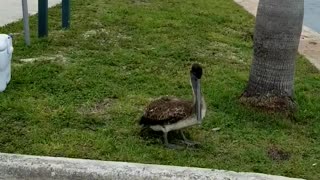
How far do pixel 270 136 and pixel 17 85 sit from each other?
2.48m

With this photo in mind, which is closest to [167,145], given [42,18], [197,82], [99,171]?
[197,82]

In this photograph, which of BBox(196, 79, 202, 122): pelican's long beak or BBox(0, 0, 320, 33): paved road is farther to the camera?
BBox(0, 0, 320, 33): paved road

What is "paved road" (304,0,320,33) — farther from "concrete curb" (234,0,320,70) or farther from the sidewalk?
the sidewalk

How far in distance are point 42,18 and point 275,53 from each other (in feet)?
11.4

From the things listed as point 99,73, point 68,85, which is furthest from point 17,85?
point 99,73

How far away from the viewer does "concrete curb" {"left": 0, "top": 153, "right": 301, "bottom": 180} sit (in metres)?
3.89

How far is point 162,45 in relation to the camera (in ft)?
25.5

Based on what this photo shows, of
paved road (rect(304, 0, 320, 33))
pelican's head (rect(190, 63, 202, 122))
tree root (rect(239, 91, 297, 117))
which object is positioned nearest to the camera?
pelican's head (rect(190, 63, 202, 122))

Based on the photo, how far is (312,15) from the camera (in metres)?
11.5

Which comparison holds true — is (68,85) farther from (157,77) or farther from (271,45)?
(271,45)

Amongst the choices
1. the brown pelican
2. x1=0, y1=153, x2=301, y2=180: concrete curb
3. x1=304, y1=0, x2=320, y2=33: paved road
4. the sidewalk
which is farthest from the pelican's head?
x1=304, y1=0, x2=320, y2=33: paved road

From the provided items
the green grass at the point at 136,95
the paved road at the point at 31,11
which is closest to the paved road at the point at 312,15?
the paved road at the point at 31,11

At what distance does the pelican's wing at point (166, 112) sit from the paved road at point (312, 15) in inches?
256

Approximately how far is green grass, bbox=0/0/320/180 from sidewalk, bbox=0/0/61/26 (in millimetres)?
547
